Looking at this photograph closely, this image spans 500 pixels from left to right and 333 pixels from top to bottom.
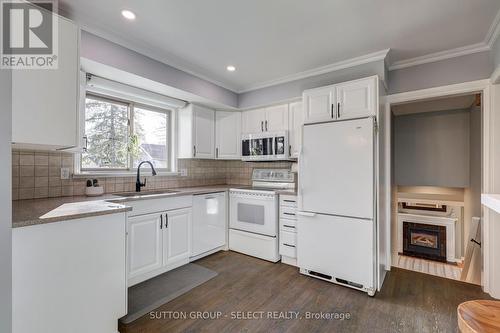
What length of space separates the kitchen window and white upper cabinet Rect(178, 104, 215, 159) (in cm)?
21

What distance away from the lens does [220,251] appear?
346cm

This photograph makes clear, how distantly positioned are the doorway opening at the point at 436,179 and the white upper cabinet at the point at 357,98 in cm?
176

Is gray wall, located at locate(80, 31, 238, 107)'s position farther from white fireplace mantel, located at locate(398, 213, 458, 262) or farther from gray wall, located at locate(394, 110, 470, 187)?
white fireplace mantel, located at locate(398, 213, 458, 262)

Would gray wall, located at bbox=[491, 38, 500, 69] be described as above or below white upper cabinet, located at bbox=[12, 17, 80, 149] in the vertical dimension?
above

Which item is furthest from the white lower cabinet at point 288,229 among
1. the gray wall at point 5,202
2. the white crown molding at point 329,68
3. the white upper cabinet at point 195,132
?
the gray wall at point 5,202

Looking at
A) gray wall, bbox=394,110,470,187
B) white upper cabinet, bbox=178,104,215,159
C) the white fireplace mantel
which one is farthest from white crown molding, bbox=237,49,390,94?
the white fireplace mantel

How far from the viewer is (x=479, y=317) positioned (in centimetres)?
89

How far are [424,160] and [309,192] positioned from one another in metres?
2.95

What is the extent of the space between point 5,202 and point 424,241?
5539 millimetres

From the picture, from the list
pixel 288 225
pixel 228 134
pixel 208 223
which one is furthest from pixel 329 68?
pixel 208 223

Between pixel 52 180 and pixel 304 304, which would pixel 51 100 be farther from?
pixel 304 304

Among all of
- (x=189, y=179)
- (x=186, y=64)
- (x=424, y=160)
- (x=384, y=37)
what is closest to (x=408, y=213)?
(x=424, y=160)

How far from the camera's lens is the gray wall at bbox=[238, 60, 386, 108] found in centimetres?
257

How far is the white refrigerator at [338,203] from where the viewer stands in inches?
90.2
